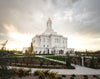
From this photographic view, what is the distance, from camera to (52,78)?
6324mm

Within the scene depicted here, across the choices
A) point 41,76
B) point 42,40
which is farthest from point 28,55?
point 42,40

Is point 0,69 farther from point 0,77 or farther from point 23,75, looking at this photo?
point 23,75

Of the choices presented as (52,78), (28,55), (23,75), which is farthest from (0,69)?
(28,55)

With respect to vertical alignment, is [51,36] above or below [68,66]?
above

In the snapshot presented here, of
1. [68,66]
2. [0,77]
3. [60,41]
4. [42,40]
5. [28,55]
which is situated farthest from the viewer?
[60,41]

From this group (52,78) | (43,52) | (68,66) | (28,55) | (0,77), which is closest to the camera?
(0,77)

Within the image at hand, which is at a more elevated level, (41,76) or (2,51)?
(2,51)

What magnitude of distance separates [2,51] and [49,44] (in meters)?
49.9

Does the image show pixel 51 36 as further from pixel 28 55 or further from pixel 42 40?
pixel 28 55

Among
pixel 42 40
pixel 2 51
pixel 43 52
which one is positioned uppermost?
pixel 42 40

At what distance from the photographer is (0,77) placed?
4.20 m

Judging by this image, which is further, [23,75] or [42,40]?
[42,40]

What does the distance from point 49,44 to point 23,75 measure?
155 ft

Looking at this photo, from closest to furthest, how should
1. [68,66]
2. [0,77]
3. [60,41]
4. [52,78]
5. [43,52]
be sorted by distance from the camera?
[0,77], [52,78], [68,66], [43,52], [60,41]
